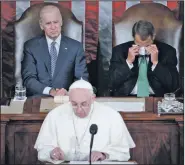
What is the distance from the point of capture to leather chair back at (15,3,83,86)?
5367 mm

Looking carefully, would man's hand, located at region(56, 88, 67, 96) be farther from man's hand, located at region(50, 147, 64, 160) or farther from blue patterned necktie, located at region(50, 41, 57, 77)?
man's hand, located at region(50, 147, 64, 160)

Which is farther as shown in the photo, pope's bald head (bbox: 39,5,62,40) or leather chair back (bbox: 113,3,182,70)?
leather chair back (bbox: 113,3,182,70)

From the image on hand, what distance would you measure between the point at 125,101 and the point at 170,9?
90cm

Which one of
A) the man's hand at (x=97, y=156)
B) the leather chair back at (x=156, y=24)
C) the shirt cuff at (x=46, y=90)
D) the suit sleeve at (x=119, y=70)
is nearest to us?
the man's hand at (x=97, y=156)

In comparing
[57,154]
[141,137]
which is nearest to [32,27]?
[141,137]

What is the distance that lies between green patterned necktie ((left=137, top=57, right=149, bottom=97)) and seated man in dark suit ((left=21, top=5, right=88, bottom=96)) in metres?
0.39

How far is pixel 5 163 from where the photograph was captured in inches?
181

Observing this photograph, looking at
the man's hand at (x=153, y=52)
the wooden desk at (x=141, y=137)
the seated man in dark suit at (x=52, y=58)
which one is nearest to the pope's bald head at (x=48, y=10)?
the seated man in dark suit at (x=52, y=58)

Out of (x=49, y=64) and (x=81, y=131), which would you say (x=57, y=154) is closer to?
(x=81, y=131)

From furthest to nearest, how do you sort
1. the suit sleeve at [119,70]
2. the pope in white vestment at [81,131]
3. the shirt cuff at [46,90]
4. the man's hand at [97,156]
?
the suit sleeve at [119,70] → the shirt cuff at [46,90] → the pope in white vestment at [81,131] → the man's hand at [97,156]

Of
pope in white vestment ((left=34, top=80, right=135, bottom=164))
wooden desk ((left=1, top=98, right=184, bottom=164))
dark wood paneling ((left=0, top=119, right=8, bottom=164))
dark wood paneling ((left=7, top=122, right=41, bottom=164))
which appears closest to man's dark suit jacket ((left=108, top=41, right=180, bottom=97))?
wooden desk ((left=1, top=98, right=184, bottom=164))

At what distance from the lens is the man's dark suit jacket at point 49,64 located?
5.28 m

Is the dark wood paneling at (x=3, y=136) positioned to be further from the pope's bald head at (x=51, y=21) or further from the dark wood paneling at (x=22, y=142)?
the pope's bald head at (x=51, y=21)

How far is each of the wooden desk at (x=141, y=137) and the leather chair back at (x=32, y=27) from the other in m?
0.75
